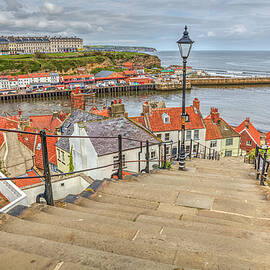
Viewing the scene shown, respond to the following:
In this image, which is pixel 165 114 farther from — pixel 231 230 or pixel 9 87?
pixel 9 87

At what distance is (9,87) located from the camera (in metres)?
109

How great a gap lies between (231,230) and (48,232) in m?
2.85

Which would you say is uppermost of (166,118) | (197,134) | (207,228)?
(207,228)

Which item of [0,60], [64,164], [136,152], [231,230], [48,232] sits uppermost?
[0,60]

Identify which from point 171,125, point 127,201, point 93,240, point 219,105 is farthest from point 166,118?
point 219,105

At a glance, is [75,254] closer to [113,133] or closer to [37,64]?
[113,133]

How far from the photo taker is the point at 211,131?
105ft

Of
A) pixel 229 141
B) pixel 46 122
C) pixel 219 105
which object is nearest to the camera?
pixel 229 141

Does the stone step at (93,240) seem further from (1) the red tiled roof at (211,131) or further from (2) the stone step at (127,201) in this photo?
(1) the red tiled roof at (211,131)

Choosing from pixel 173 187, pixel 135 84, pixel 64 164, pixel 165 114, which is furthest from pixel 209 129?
pixel 135 84

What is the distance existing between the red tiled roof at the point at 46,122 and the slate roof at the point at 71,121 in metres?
7.72

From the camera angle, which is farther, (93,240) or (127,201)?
(127,201)

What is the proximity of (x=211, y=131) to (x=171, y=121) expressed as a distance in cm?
533

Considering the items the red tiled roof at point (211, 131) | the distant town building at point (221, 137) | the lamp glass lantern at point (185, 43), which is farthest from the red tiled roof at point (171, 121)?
the lamp glass lantern at point (185, 43)
